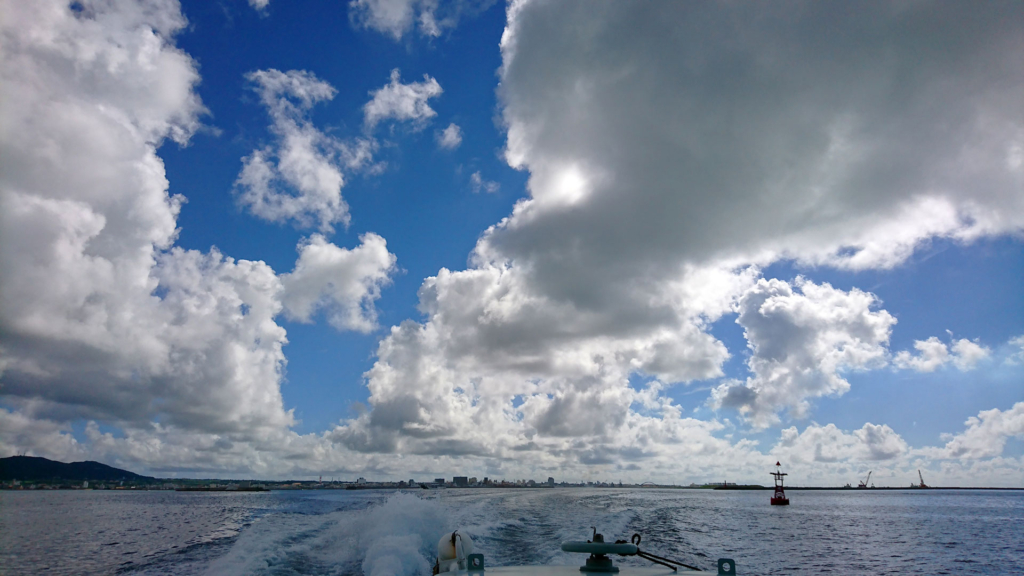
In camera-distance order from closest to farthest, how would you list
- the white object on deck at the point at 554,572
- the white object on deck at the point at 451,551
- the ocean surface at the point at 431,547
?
the white object on deck at the point at 554,572 → the white object on deck at the point at 451,551 → the ocean surface at the point at 431,547

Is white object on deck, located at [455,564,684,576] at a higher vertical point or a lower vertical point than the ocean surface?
higher

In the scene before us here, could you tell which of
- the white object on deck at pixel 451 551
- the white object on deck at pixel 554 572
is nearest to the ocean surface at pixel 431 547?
the white object on deck at pixel 451 551

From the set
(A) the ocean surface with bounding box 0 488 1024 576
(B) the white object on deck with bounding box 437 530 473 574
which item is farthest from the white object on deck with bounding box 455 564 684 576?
(A) the ocean surface with bounding box 0 488 1024 576

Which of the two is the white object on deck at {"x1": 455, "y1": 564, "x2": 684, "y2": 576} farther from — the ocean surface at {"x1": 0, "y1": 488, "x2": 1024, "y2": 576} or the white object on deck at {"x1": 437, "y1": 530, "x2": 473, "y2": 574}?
the ocean surface at {"x1": 0, "y1": 488, "x2": 1024, "y2": 576}

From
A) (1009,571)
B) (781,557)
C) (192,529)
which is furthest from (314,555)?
(1009,571)

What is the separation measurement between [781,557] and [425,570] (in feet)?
Result: 72.6

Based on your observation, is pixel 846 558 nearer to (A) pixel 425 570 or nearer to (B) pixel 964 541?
(B) pixel 964 541

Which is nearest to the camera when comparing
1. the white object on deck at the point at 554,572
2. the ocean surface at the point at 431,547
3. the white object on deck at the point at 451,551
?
the white object on deck at the point at 554,572

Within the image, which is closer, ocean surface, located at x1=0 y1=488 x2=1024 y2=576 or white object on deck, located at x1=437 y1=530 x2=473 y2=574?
white object on deck, located at x1=437 y1=530 x2=473 y2=574

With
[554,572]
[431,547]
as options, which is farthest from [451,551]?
[431,547]

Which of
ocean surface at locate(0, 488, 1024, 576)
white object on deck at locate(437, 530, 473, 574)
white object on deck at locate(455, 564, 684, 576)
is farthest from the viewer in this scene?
ocean surface at locate(0, 488, 1024, 576)

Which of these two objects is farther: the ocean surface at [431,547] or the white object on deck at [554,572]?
the ocean surface at [431,547]

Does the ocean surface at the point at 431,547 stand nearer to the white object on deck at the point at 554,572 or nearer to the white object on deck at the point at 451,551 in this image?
the white object on deck at the point at 451,551

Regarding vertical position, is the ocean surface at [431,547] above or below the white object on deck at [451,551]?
below
